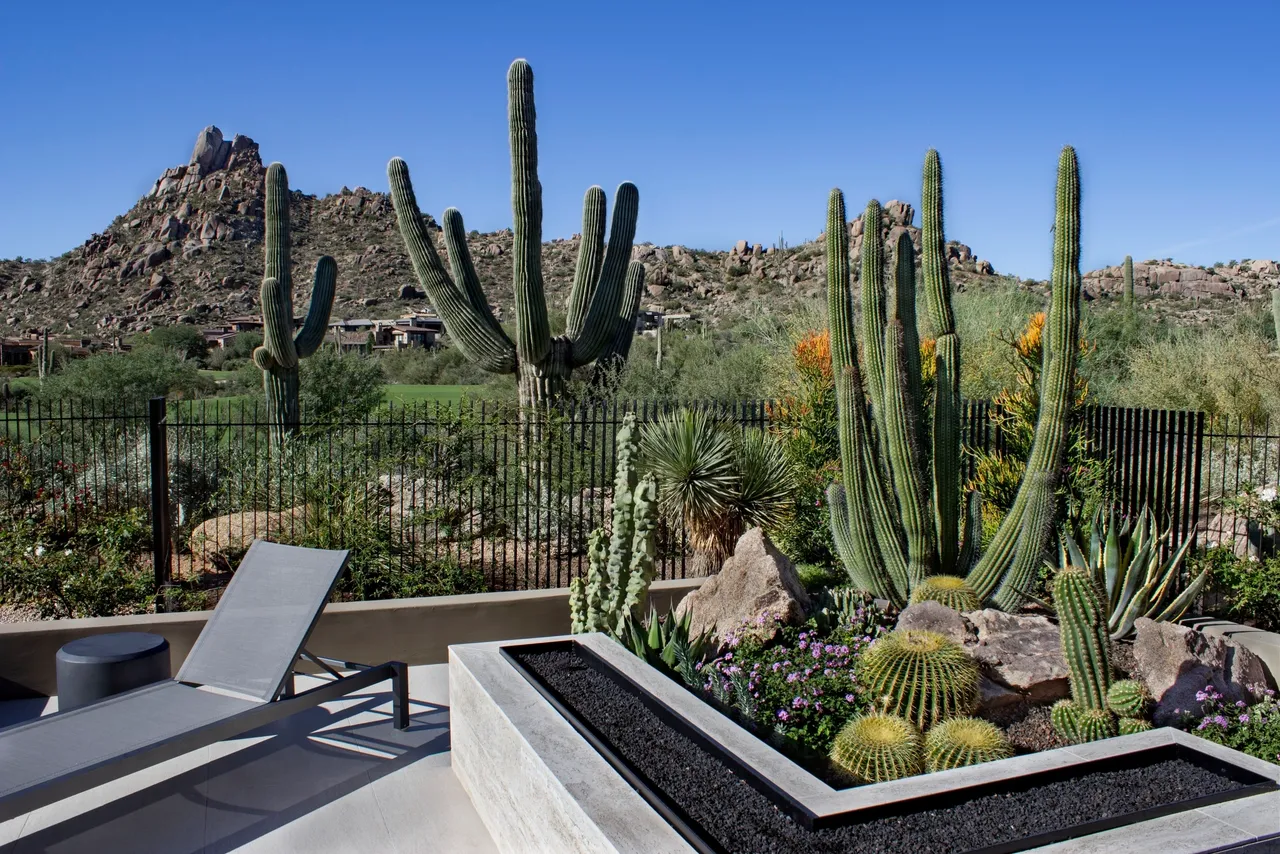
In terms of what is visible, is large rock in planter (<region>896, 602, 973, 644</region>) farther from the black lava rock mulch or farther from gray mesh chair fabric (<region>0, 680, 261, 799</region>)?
gray mesh chair fabric (<region>0, 680, 261, 799</region>)

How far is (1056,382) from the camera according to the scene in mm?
6125

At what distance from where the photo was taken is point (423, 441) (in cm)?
858

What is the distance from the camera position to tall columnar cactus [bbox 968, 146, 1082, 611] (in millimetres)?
6086

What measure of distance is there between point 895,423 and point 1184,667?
2.27 meters

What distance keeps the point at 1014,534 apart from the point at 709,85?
478 inches

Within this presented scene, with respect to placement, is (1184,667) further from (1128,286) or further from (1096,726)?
(1128,286)

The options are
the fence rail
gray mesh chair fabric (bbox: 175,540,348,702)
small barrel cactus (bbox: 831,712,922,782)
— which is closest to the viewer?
small barrel cactus (bbox: 831,712,922,782)

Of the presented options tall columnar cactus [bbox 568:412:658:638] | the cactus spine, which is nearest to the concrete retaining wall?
tall columnar cactus [bbox 568:412:658:638]

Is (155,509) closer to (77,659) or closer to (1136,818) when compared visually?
(77,659)

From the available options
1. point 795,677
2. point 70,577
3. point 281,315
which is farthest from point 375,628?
point 281,315

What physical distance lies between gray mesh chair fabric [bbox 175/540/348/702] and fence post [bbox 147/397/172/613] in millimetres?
2165

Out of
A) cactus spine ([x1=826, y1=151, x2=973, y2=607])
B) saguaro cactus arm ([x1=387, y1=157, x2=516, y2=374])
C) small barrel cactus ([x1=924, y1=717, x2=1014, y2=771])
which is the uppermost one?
saguaro cactus arm ([x1=387, y1=157, x2=516, y2=374])

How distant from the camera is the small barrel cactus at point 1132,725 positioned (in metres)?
4.56

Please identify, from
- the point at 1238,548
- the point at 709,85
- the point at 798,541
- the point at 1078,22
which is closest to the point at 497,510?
the point at 798,541
